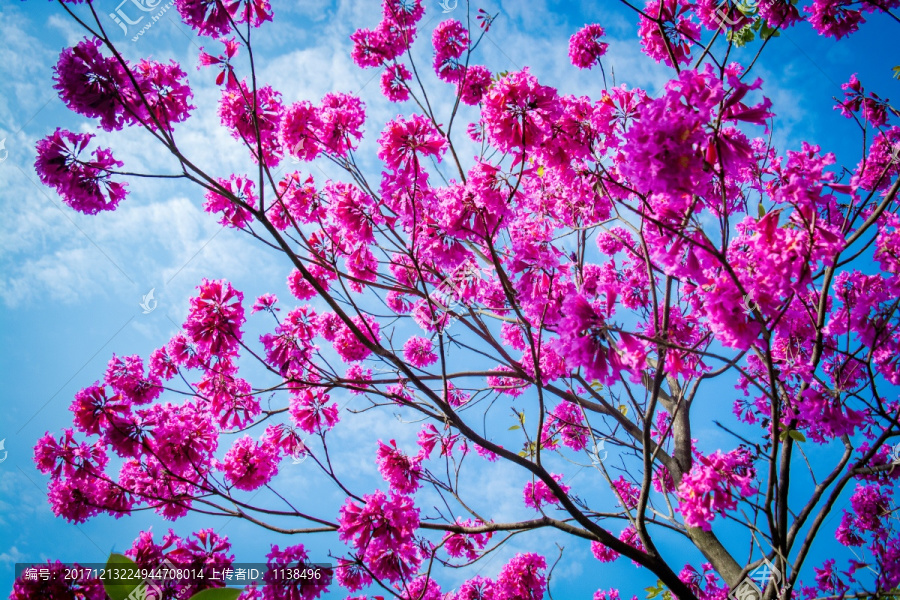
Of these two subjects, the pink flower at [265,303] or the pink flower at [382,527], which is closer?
the pink flower at [382,527]

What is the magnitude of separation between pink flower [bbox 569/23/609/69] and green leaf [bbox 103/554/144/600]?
5.69 meters

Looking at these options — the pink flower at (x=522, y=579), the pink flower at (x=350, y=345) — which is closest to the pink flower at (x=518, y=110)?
the pink flower at (x=350, y=345)

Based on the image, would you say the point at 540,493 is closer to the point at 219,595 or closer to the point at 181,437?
the point at 181,437

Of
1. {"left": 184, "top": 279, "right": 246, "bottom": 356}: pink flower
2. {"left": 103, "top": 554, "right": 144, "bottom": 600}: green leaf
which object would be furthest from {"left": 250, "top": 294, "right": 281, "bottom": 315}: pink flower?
{"left": 103, "top": 554, "right": 144, "bottom": 600}: green leaf

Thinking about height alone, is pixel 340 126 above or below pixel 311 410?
above

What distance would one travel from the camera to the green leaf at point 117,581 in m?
0.71

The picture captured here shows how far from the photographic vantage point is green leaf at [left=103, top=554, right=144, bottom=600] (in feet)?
2.33

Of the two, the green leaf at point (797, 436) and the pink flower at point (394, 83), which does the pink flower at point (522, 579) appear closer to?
the green leaf at point (797, 436)

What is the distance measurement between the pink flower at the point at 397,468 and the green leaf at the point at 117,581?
3672 mm

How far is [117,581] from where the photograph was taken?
29.0 inches

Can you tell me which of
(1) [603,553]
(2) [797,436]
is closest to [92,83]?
(2) [797,436]

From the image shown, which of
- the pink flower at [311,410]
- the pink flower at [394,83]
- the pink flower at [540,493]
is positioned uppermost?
the pink flower at [394,83]

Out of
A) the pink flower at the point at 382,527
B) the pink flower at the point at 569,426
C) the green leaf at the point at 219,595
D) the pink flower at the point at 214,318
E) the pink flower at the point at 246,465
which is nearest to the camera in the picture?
the green leaf at the point at 219,595

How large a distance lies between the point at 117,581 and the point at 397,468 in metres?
3.74
